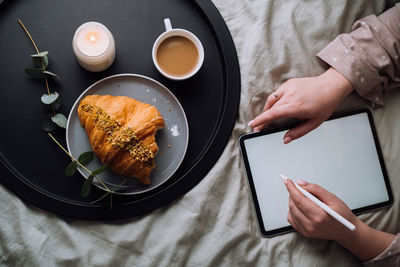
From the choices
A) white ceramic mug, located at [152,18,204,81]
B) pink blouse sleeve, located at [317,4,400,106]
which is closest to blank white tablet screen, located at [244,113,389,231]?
pink blouse sleeve, located at [317,4,400,106]

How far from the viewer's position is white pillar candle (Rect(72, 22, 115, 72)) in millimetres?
757

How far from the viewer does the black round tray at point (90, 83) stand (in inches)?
31.5

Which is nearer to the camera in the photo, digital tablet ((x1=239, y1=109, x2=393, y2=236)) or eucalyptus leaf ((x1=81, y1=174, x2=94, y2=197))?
eucalyptus leaf ((x1=81, y1=174, x2=94, y2=197))

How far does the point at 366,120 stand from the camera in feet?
2.93

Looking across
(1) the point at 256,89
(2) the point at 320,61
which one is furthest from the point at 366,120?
(1) the point at 256,89

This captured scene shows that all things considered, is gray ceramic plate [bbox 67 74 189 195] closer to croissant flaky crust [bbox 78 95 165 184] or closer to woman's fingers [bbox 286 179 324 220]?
croissant flaky crust [bbox 78 95 165 184]

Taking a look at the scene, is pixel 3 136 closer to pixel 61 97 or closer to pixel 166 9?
pixel 61 97

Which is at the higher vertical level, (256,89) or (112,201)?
(256,89)

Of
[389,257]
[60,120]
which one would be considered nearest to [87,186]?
[60,120]

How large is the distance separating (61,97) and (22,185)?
→ 0.23 metres

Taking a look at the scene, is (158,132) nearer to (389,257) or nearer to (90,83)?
(90,83)

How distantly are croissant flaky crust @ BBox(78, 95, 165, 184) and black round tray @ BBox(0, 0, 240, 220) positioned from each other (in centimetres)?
9

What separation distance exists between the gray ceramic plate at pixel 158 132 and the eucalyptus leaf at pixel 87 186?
0.09 feet

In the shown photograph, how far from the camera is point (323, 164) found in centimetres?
88
